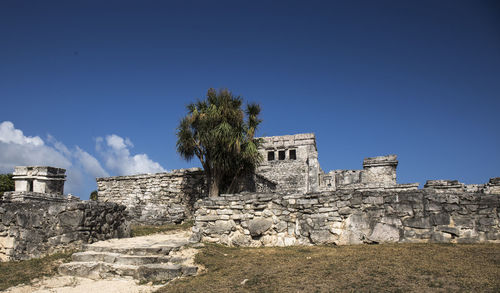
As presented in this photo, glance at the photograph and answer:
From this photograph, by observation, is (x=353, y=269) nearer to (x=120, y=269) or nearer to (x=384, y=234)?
(x=384, y=234)

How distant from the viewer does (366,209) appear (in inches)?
344

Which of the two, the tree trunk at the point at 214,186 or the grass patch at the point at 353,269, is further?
the tree trunk at the point at 214,186

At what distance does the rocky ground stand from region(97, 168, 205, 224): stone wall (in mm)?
6800

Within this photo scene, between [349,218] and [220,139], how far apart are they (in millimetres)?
8068

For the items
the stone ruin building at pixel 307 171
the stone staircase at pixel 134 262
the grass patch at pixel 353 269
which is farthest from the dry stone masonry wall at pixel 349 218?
the stone ruin building at pixel 307 171

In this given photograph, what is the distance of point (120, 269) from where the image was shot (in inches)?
295

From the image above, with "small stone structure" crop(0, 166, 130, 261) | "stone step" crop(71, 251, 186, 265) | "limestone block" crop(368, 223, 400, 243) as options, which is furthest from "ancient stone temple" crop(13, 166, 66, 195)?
"limestone block" crop(368, 223, 400, 243)

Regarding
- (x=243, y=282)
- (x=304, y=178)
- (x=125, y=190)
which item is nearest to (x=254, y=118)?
(x=125, y=190)

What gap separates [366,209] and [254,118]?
922 centimetres

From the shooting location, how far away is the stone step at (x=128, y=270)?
7.14 m

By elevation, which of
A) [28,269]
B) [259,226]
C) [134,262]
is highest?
[259,226]

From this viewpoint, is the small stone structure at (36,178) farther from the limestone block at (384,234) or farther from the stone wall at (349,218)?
the limestone block at (384,234)

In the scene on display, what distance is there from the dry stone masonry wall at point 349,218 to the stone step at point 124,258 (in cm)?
166

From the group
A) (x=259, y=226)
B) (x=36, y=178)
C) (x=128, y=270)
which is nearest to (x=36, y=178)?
(x=36, y=178)
